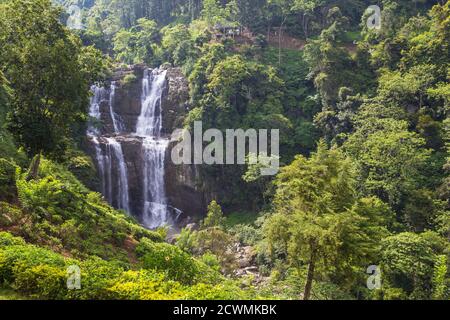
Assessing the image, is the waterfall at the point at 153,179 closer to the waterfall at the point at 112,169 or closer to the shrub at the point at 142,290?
the waterfall at the point at 112,169

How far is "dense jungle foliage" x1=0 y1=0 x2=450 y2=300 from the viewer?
A: 41.9ft

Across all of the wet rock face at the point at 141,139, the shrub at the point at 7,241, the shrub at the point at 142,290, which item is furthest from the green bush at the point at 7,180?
the wet rock face at the point at 141,139

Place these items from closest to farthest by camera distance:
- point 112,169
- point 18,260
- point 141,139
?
point 18,260
point 112,169
point 141,139

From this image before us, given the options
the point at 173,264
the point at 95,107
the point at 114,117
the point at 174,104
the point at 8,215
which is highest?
the point at 174,104

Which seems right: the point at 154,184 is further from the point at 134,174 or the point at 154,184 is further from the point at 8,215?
the point at 8,215

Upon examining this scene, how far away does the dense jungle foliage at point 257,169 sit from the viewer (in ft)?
41.9

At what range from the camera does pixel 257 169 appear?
32.2 meters

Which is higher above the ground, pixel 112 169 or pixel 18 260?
pixel 112 169

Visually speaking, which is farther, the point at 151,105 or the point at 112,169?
the point at 151,105

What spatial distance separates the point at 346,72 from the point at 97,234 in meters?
28.1

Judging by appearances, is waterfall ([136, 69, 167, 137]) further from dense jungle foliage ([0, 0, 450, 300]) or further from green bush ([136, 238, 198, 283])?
green bush ([136, 238, 198, 283])

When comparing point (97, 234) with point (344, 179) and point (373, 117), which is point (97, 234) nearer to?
point (344, 179)

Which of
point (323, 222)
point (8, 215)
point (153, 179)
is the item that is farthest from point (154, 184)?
point (323, 222)
